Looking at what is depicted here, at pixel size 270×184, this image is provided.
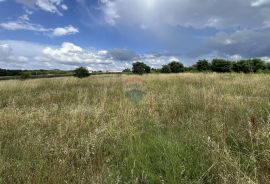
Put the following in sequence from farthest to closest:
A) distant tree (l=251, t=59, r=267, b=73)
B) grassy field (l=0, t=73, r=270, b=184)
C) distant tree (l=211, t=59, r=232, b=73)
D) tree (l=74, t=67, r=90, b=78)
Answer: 1. distant tree (l=211, t=59, r=232, b=73)
2. distant tree (l=251, t=59, r=267, b=73)
3. tree (l=74, t=67, r=90, b=78)
4. grassy field (l=0, t=73, r=270, b=184)

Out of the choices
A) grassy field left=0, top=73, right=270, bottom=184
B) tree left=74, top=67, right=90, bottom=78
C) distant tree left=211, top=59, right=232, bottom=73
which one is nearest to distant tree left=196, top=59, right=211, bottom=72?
distant tree left=211, top=59, right=232, bottom=73

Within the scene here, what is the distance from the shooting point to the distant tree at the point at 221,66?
44322 mm

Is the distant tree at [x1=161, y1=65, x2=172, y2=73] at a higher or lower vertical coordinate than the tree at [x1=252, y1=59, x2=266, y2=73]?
lower

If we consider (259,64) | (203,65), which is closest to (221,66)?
(259,64)

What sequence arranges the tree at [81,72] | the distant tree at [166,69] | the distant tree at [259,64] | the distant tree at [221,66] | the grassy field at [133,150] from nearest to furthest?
the grassy field at [133,150] < the tree at [81,72] < the distant tree at [259,64] < the distant tree at [221,66] < the distant tree at [166,69]

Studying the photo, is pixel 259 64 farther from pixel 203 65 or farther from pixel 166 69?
pixel 166 69

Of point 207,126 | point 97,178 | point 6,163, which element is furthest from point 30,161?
point 207,126

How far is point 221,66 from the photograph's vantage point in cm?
4528

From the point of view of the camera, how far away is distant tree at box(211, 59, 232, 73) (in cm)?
4432

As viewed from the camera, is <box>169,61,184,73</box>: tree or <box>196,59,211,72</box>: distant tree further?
<box>169,61,184,73</box>: tree

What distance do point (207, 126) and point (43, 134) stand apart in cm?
237

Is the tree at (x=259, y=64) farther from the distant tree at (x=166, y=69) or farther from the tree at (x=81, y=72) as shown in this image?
the tree at (x=81, y=72)

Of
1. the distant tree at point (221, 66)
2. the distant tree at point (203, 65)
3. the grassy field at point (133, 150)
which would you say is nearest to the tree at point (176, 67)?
the distant tree at point (203, 65)

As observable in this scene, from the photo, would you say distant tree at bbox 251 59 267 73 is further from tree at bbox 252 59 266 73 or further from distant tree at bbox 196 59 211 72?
distant tree at bbox 196 59 211 72
